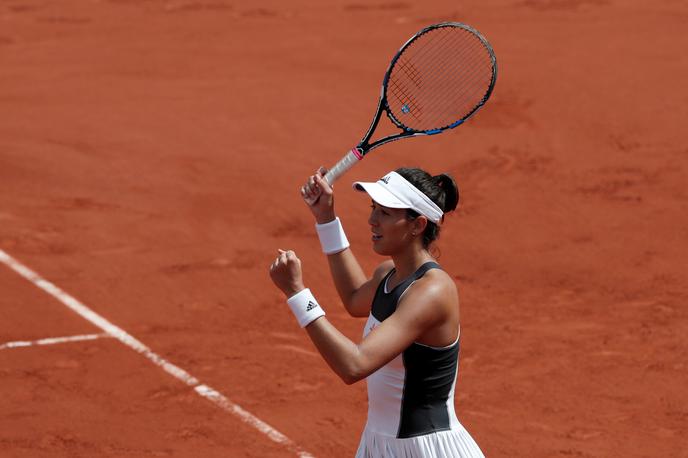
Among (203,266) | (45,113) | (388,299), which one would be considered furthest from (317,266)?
(388,299)

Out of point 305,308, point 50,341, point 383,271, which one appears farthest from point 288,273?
point 50,341

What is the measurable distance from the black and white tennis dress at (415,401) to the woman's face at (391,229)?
144 millimetres

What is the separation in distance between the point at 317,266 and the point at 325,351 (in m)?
6.72

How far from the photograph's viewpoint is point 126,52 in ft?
53.6

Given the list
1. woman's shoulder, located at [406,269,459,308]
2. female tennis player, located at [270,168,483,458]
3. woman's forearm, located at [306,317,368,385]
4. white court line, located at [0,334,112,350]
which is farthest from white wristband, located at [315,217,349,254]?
white court line, located at [0,334,112,350]

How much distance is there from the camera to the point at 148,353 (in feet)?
29.0

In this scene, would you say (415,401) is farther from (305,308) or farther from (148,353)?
(148,353)

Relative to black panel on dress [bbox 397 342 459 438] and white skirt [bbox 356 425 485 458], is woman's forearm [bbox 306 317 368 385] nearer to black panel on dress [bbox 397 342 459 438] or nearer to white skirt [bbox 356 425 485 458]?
black panel on dress [bbox 397 342 459 438]

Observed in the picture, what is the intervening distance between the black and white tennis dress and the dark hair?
0.52ft

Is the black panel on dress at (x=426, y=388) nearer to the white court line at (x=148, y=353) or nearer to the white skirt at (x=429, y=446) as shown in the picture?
the white skirt at (x=429, y=446)

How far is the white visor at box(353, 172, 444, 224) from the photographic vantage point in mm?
4391

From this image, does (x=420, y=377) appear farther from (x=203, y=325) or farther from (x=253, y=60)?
(x=253, y=60)

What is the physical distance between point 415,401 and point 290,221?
23.9ft

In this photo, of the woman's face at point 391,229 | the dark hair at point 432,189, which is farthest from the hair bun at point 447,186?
the woman's face at point 391,229
